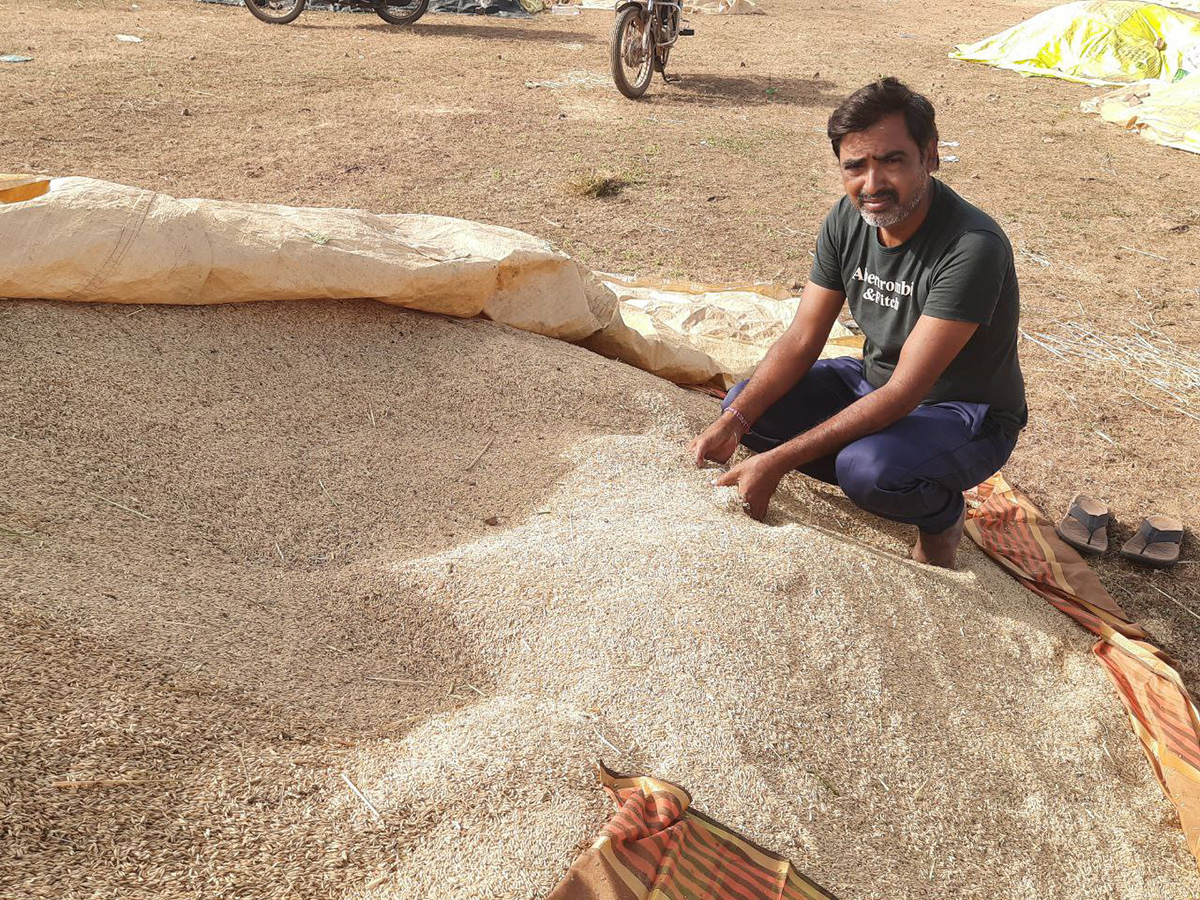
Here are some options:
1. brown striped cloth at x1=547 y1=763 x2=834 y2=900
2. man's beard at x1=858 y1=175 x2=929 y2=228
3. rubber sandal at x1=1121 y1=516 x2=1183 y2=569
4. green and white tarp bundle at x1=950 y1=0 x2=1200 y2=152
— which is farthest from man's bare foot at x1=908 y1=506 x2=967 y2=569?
green and white tarp bundle at x1=950 y1=0 x2=1200 y2=152

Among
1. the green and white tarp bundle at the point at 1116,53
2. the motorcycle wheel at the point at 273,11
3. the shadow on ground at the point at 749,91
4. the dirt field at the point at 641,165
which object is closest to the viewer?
the dirt field at the point at 641,165

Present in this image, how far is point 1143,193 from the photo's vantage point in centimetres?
506

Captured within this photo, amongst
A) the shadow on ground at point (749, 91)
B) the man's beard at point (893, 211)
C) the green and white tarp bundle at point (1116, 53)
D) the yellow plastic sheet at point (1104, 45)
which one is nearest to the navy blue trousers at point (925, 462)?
the man's beard at point (893, 211)

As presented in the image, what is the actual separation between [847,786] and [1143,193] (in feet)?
15.6

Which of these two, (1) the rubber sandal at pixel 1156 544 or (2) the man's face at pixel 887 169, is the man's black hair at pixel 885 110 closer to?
(2) the man's face at pixel 887 169

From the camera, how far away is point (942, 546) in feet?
7.01

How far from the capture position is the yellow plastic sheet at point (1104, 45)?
7.43 m

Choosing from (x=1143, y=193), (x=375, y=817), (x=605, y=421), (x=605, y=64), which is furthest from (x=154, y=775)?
(x=605, y=64)

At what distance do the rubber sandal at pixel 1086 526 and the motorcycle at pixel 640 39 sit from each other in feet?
15.2

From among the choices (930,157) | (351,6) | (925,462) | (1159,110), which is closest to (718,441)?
(925,462)

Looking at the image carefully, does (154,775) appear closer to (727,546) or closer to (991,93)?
(727,546)

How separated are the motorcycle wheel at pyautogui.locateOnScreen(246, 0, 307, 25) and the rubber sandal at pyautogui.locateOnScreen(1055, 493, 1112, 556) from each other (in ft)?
24.1

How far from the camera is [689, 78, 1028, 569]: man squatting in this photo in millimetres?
1899

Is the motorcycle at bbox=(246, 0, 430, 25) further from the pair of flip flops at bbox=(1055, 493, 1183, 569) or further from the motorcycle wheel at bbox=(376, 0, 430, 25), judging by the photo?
the pair of flip flops at bbox=(1055, 493, 1183, 569)
